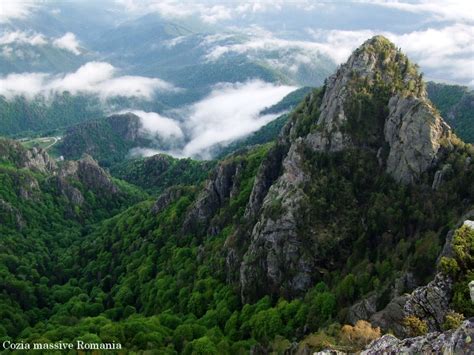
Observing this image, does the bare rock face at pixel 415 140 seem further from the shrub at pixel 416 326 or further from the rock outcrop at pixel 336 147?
the shrub at pixel 416 326

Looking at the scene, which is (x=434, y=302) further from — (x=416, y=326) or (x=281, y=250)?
(x=281, y=250)

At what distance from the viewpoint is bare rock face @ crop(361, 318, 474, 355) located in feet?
123

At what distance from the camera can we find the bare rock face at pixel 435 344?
123 feet

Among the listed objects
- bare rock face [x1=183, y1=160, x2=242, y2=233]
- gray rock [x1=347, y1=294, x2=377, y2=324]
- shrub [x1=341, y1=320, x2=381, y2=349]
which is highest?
shrub [x1=341, y1=320, x2=381, y2=349]

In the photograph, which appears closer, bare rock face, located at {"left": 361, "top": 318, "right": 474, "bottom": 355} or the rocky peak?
bare rock face, located at {"left": 361, "top": 318, "right": 474, "bottom": 355}

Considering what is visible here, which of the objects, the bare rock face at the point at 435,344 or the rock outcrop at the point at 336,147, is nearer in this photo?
the bare rock face at the point at 435,344

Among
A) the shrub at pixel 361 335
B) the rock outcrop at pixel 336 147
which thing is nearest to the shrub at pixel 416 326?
the shrub at pixel 361 335

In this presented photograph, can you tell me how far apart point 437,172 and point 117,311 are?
102 metres

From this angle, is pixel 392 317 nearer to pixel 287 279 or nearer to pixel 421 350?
pixel 421 350

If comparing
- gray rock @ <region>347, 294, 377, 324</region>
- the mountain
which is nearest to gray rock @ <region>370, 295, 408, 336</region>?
the mountain

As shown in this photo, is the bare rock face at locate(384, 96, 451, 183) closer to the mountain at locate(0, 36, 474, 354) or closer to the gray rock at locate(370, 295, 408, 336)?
the mountain at locate(0, 36, 474, 354)

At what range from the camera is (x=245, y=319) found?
118938 mm

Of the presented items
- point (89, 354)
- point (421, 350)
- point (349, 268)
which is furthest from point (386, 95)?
point (421, 350)

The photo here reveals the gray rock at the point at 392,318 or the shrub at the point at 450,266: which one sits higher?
the shrub at the point at 450,266
